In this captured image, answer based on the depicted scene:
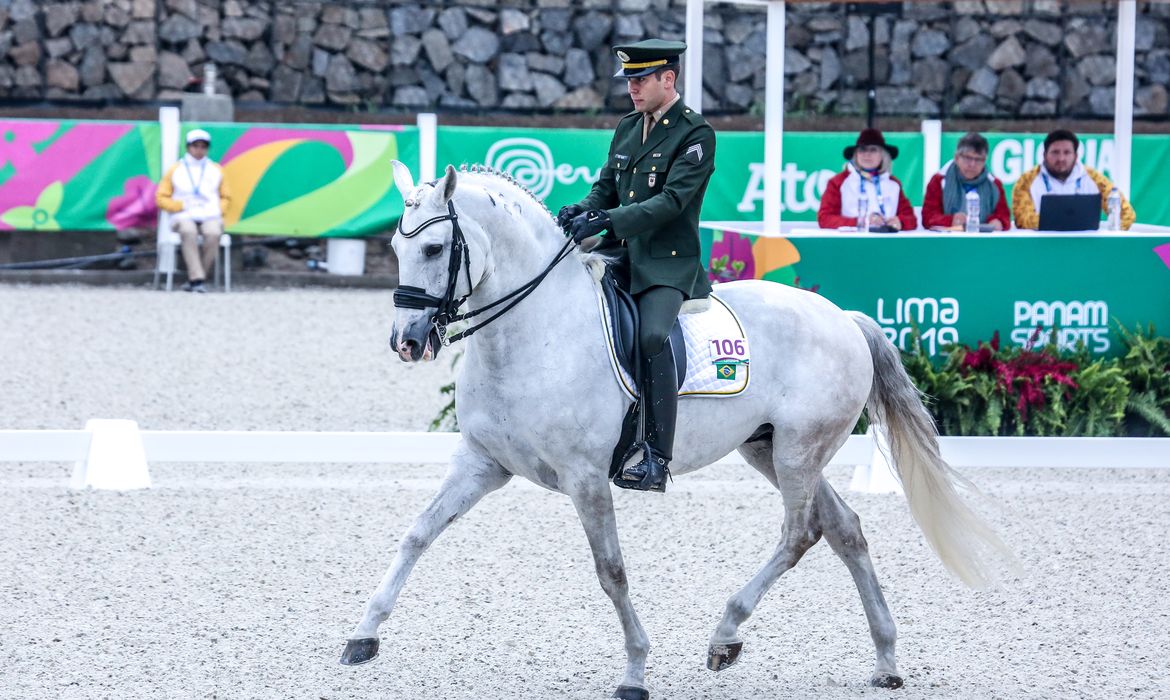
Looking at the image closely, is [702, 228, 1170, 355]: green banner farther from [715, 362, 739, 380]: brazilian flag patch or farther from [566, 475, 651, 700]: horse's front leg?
[566, 475, 651, 700]: horse's front leg

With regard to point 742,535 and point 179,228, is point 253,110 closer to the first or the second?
point 179,228

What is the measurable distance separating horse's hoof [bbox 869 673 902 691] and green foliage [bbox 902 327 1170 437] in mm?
3958


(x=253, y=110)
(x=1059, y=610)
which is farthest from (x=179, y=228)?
(x=1059, y=610)

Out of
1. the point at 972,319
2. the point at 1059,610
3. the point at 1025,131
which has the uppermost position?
the point at 1025,131

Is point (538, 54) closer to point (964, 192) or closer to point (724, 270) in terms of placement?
point (964, 192)

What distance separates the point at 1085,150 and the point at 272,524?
11358 millimetres

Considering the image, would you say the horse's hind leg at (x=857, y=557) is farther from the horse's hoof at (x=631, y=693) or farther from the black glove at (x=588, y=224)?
the black glove at (x=588, y=224)

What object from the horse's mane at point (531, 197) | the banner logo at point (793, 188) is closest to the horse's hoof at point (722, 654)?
the horse's mane at point (531, 197)

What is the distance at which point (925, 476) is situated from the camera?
5.78m

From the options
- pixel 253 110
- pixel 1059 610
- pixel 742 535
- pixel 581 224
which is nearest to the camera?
pixel 581 224

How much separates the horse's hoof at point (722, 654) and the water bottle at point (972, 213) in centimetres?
553

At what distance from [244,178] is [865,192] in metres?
7.91

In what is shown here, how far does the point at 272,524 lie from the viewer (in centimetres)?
763

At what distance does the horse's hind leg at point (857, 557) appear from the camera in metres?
5.45
